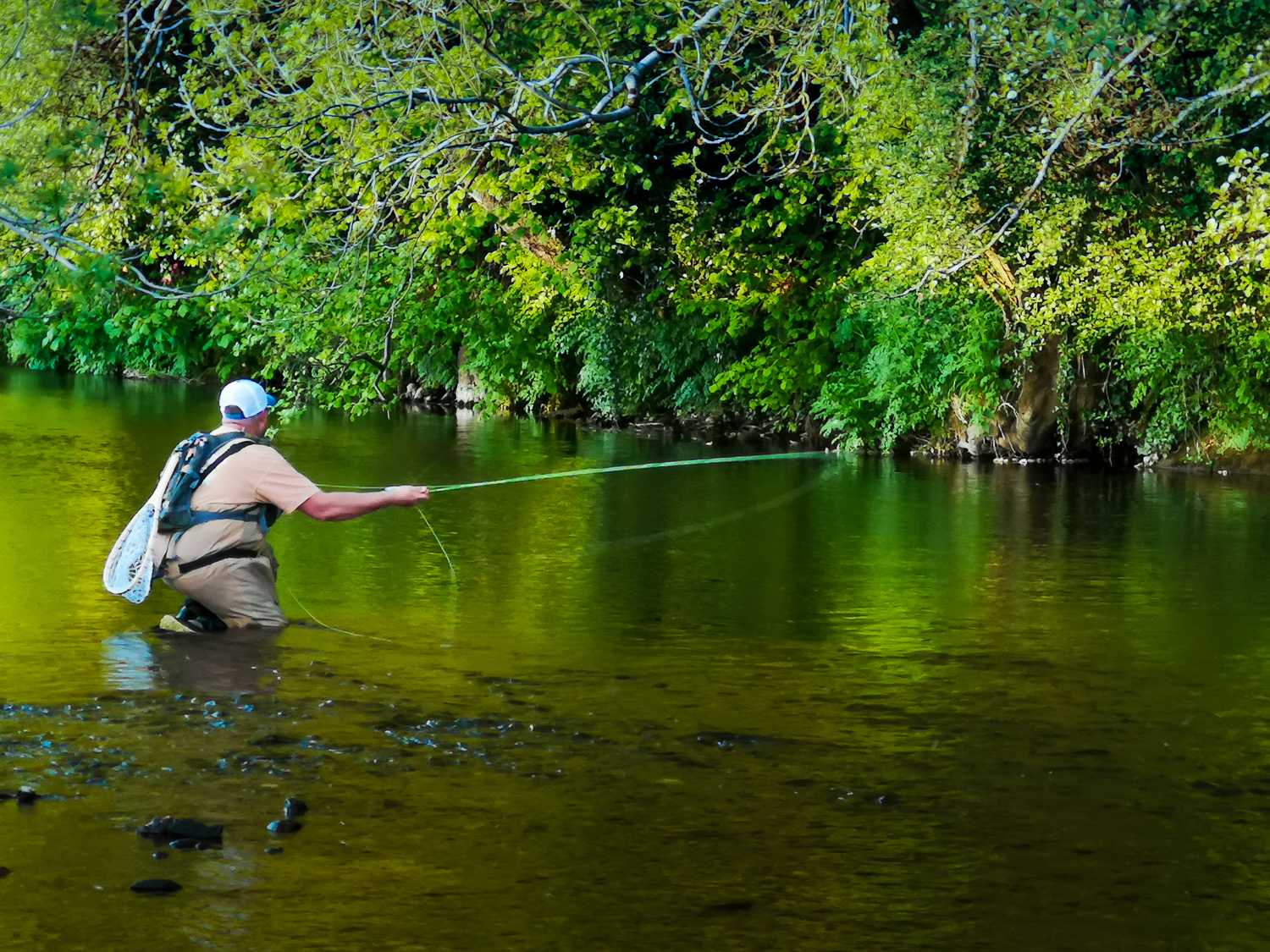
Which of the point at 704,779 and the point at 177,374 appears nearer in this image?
the point at 704,779

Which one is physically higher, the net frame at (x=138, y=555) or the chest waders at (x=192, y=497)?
the chest waders at (x=192, y=497)

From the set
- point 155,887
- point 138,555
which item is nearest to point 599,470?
point 138,555

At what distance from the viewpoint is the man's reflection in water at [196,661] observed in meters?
8.96

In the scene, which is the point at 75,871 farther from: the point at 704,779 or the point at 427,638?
the point at 427,638

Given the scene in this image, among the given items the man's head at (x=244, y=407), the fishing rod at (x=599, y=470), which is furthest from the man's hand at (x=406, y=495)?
the man's head at (x=244, y=407)

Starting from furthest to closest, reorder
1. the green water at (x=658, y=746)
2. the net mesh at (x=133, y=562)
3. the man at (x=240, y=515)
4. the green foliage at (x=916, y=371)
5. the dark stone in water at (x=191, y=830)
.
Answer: the green foliage at (x=916, y=371)
the net mesh at (x=133, y=562)
the man at (x=240, y=515)
the dark stone in water at (x=191, y=830)
the green water at (x=658, y=746)

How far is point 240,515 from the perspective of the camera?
10.1 m

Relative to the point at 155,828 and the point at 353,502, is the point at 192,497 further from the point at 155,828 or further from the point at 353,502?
the point at 155,828

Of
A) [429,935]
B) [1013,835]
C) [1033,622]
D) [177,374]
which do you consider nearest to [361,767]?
[429,935]

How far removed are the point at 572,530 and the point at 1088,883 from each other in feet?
33.8

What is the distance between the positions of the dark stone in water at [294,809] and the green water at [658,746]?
55 millimetres

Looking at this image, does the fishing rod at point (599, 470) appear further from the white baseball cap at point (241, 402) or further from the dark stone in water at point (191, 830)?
the dark stone in water at point (191, 830)

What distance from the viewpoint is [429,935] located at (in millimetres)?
5664

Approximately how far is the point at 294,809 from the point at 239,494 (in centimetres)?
352
